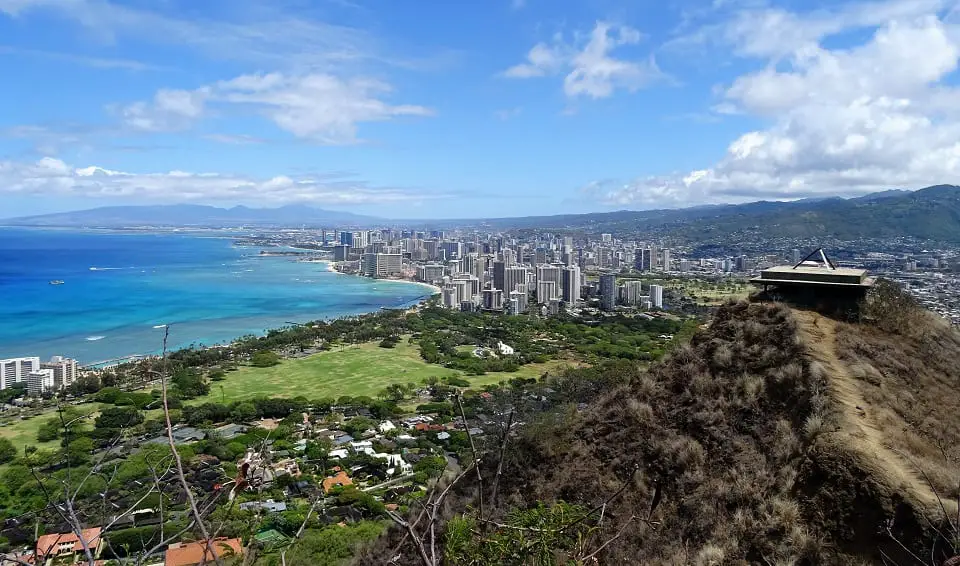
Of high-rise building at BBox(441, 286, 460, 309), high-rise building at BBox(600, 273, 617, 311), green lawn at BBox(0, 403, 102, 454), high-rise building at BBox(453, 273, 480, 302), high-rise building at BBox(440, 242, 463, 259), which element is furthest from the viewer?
high-rise building at BBox(440, 242, 463, 259)

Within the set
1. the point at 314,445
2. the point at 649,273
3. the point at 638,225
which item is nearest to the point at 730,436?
the point at 314,445

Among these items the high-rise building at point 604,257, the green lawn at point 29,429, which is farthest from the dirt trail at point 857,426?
the high-rise building at point 604,257

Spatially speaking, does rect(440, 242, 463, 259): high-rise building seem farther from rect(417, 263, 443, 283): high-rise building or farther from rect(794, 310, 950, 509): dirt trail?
rect(794, 310, 950, 509): dirt trail

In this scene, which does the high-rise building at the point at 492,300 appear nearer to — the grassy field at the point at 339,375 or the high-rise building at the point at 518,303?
the high-rise building at the point at 518,303

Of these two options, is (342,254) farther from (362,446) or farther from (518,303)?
(362,446)

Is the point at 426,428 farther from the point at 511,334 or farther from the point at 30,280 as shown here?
the point at 30,280

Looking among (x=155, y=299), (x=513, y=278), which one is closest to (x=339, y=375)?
(x=155, y=299)

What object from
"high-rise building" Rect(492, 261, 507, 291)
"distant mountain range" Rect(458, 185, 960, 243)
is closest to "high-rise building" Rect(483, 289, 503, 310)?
"high-rise building" Rect(492, 261, 507, 291)
